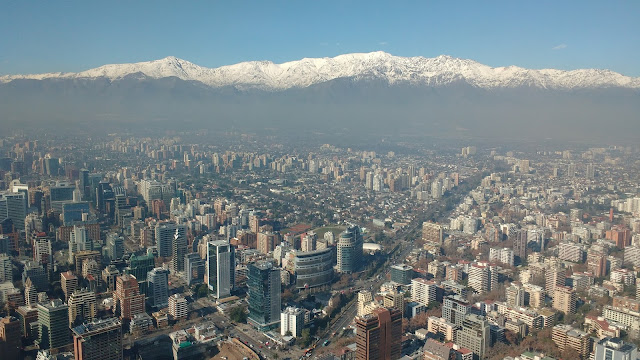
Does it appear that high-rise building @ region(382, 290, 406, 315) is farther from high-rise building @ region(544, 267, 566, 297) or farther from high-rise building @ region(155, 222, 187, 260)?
high-rise building @ region(155, 222, 187, 260)

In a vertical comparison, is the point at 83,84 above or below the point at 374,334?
above

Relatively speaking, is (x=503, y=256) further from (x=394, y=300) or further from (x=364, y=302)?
(x=364, y=302)

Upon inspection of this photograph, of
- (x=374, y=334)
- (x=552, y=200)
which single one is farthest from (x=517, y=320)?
(x=552, y=200)

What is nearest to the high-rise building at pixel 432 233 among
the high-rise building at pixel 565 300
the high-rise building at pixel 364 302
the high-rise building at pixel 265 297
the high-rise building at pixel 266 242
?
the high-rise building at pixel 266 242

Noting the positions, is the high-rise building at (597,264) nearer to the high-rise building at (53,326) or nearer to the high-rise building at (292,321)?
the high-rise building at (292,321)

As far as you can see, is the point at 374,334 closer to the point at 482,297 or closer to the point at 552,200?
the point at 482,297

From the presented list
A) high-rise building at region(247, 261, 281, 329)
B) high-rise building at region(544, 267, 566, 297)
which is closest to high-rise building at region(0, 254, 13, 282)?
high-rise building at region(247, 261, 281, 329)
